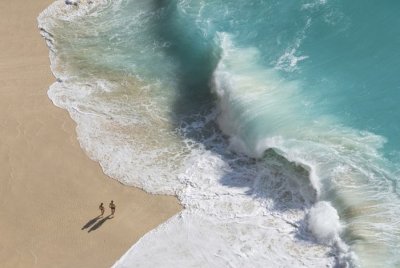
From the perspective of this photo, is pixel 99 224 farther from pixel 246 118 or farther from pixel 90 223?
pixel 246 118

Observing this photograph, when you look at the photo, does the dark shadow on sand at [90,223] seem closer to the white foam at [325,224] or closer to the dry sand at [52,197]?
the dry sand at [52,197]

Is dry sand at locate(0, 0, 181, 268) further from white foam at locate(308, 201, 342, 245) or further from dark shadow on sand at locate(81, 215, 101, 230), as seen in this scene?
white foam at locate(308, 201, 342, 245)

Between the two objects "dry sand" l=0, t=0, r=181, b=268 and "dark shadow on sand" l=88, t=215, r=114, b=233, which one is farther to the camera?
"dark shadow on sand" l=88, t=215, r=114, b=233

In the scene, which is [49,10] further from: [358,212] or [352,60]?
[358,212]

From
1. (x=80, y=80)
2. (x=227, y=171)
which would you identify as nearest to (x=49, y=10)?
(x=80, y=80)

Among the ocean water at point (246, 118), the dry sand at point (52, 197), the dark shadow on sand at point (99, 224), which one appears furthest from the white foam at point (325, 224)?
the dark shadow on sand at point (99, 224)

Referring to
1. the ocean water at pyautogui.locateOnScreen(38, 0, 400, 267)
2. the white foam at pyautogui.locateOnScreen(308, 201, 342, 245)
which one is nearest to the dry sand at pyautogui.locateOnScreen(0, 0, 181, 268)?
the ocean water at pyautogui.locateOnScreen(38, 0, 400, 267)

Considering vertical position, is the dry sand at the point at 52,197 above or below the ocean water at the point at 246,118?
below
